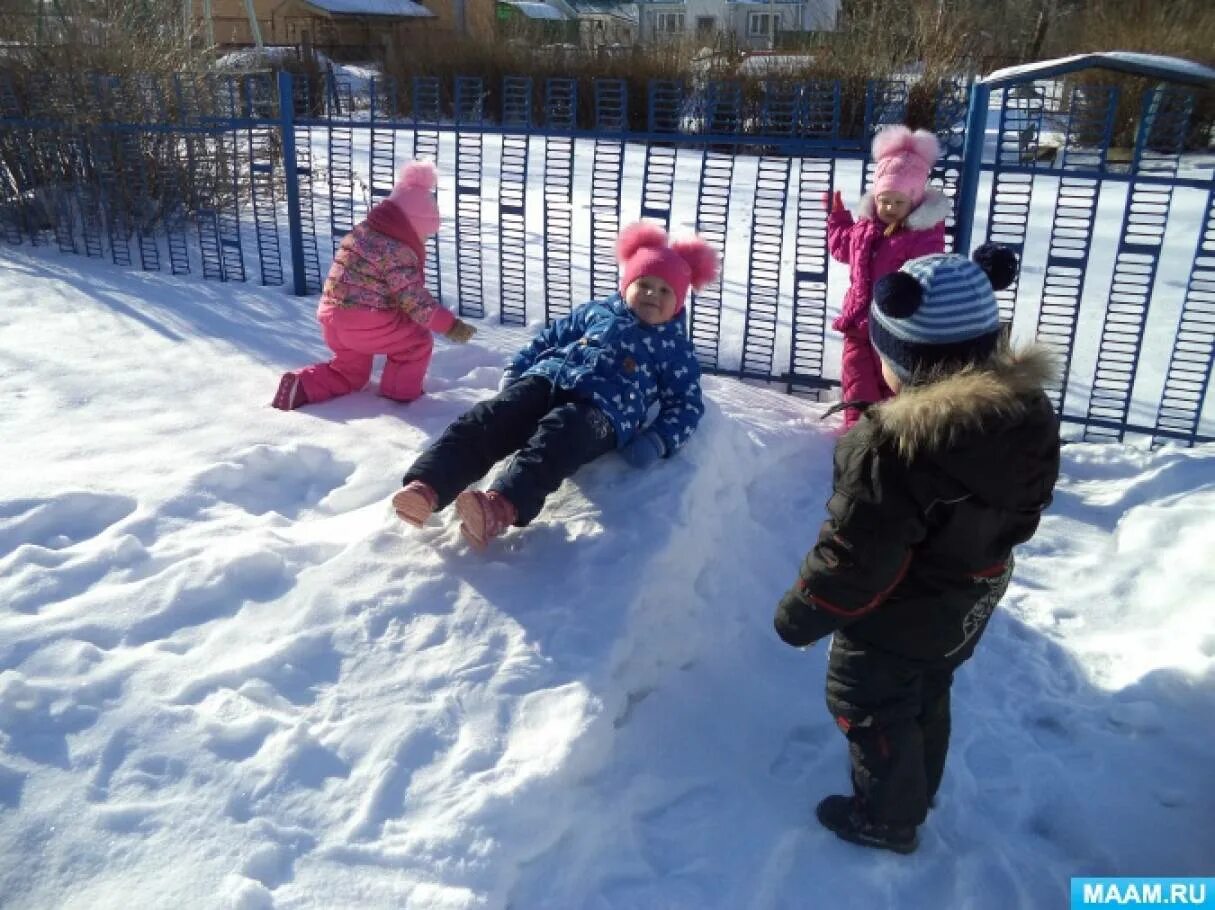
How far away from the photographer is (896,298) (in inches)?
82.1

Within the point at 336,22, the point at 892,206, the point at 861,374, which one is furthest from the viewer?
the point at 336,22

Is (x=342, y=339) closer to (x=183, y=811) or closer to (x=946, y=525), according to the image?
(x=183, y=811)

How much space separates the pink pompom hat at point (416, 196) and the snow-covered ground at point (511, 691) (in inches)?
37.2

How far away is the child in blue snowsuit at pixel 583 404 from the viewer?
3059 mm

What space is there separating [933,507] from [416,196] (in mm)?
2893

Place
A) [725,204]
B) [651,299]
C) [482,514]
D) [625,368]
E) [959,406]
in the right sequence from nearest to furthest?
1. [959,406]
2. [482,514]
3. [625,368]
4. [651,299]
5. [725,204]

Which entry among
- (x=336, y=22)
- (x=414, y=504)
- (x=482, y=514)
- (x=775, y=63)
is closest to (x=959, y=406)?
(x=482, y=514)

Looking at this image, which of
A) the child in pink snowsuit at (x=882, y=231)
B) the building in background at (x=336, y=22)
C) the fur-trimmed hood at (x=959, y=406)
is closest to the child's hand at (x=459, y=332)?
the child in pink snowsuit at (x=882, y=231)

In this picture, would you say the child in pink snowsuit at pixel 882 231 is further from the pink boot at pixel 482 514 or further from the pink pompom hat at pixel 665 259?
the pink boot at pixel 482 514

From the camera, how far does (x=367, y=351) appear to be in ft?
14.3

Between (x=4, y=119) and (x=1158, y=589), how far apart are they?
322 inches

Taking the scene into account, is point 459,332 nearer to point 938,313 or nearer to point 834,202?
point 834,202

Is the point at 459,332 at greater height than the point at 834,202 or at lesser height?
lesser

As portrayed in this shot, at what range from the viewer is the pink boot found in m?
2.94
